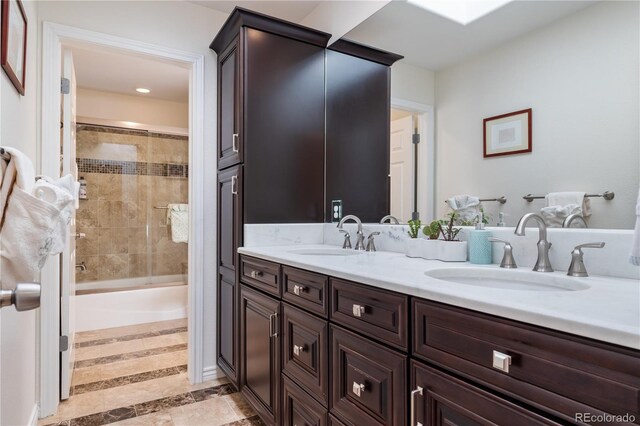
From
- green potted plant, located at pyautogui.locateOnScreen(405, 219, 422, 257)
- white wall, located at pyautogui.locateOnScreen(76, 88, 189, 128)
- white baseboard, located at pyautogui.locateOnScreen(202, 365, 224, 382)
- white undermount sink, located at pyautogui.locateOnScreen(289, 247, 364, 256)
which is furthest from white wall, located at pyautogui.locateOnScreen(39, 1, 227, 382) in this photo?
white wall, located at pyautogui.locateOnScreen(76, 88, 189, 128)

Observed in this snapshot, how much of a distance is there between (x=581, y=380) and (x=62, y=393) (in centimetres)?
255

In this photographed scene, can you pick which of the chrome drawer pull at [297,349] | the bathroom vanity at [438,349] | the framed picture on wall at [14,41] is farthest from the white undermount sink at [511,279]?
the framed picture on wall at [14,41]

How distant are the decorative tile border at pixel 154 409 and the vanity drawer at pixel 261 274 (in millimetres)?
750

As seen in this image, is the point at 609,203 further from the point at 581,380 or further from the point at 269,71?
the point at 269,71

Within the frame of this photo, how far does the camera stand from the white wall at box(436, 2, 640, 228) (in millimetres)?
1104

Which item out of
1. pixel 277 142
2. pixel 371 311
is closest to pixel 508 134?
pixel 371 311

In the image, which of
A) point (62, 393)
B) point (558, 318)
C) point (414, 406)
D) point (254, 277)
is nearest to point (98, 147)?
point (62, 393)

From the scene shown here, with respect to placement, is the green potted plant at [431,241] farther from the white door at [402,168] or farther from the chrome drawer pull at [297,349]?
the chrome drawer pull at [297,349]

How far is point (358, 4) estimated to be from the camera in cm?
215

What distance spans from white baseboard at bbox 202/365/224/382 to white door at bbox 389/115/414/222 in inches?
62.5

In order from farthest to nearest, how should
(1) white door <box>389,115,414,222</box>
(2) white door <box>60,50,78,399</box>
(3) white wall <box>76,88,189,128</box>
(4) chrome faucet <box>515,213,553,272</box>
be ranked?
(3) white wall <box>76,88,189,128</box>, (2) white door <box>60,50,78,399</box>, (1) white door <box>389,115,414,222</box>, (4) chrome faucet <box>515,213,553,272</box>

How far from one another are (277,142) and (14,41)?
48.2 inches

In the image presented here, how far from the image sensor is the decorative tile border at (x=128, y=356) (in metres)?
2.66

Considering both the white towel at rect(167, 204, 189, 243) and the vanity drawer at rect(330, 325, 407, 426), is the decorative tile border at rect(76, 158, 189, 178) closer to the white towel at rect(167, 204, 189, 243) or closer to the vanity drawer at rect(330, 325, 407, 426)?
the white towel at rect(167, 204, 189, 243)
